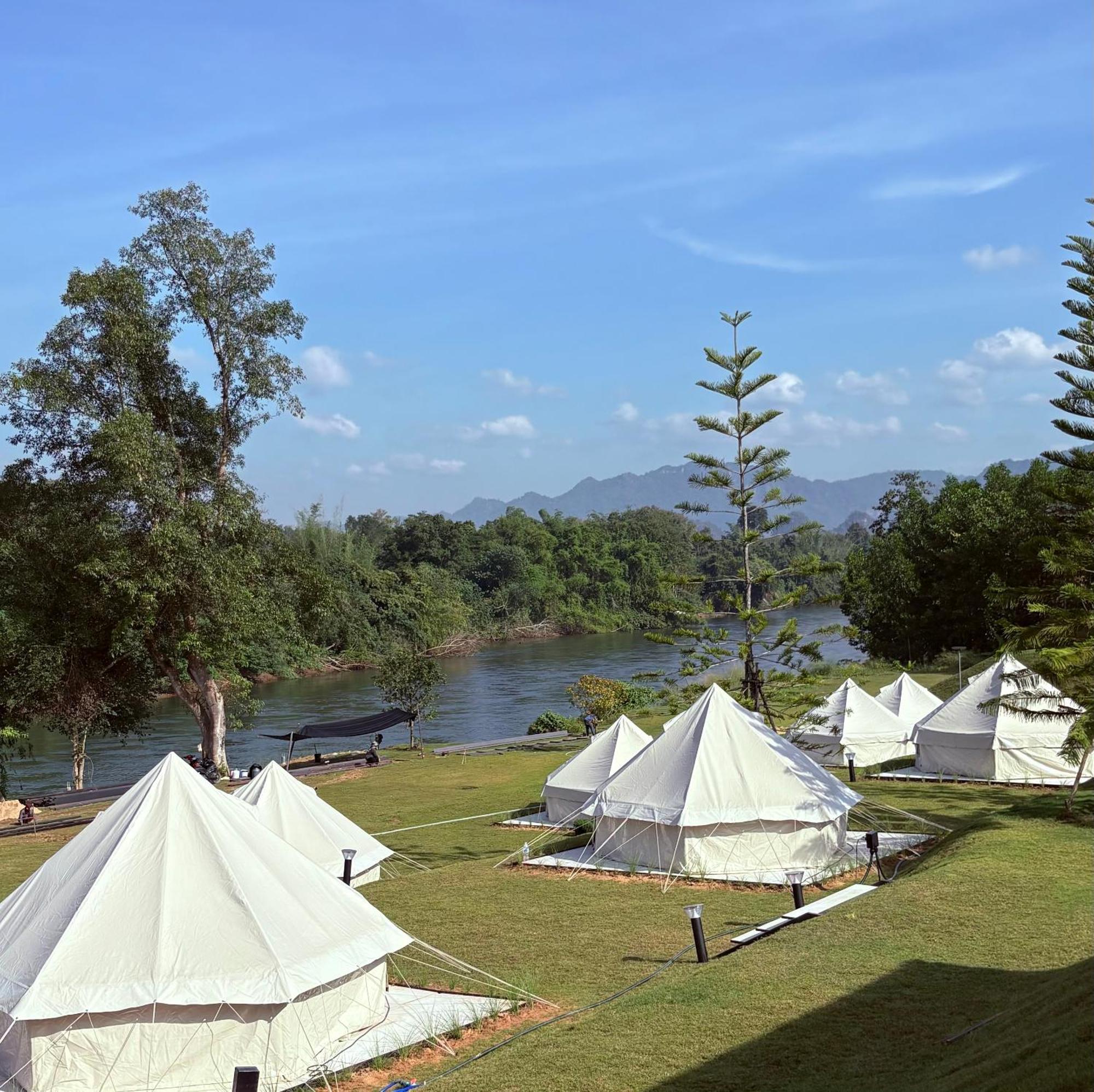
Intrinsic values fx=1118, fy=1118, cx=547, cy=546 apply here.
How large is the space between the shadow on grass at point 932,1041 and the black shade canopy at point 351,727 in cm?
2420

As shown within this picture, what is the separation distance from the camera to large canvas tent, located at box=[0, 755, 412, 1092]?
345 inches

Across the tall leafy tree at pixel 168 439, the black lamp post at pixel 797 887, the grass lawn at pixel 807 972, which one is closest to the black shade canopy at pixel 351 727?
the tall leafy tree at pixel 168 439

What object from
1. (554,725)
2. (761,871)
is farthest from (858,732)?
(554,725)

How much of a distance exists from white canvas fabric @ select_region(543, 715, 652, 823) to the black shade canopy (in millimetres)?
12087

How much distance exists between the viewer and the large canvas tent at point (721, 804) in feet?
53.5

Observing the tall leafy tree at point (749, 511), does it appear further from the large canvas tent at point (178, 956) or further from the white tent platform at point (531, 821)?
the large canvas tent at point (178, 956)

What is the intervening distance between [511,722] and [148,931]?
3483 centimetres

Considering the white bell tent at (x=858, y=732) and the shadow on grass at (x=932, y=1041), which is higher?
the shadow on grass at (x=932, y=1041)

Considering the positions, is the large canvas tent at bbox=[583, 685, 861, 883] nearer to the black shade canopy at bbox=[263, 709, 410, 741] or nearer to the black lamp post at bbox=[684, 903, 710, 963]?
the black lamp post at bbox=[684, 903, 710, 963]

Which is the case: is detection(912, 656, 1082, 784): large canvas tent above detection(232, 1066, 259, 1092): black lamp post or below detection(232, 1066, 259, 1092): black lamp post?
below

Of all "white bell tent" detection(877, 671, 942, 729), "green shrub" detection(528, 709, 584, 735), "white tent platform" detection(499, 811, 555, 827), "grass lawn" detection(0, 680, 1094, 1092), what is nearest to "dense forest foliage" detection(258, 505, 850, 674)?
"green shrub" detection(528, 709, 584, 735)

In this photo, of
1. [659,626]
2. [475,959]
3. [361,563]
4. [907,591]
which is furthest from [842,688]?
[659,626]

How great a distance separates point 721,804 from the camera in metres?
16.5

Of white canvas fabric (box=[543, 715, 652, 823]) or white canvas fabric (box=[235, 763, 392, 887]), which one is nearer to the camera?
white canvas fabric (box=[235, 763, 392, 887])
